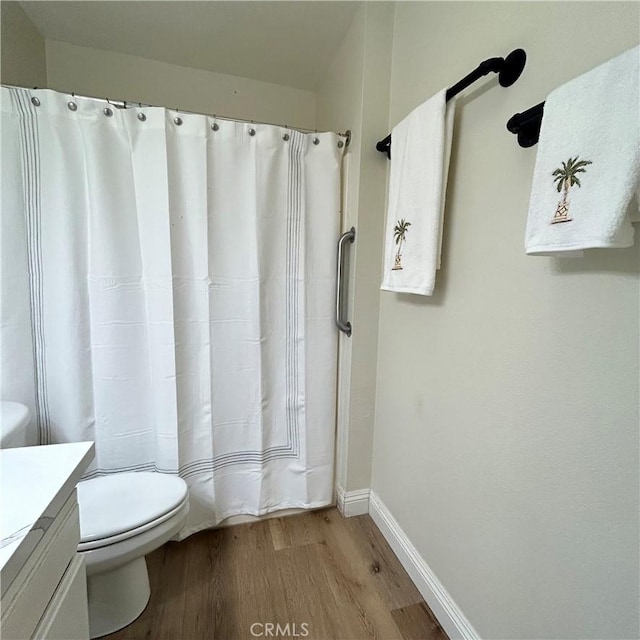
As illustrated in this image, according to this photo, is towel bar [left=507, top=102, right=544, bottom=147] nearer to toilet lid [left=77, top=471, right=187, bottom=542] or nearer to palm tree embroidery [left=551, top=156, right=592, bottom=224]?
palm tree embroidery [left=551, top=156, right=592, bottom=224]

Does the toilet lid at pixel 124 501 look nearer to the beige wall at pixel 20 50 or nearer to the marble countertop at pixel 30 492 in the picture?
the marble countertop at pixel 30 492

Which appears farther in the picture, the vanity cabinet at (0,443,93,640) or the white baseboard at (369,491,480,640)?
the white baseboard at (369,491,480,640)

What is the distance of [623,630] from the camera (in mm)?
675

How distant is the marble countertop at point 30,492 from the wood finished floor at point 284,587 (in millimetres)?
858

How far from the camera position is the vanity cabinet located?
0.51 m

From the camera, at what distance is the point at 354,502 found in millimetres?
1703

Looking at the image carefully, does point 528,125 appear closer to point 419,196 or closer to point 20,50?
point 419,196

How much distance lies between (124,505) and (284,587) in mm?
688

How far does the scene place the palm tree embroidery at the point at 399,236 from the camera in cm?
119

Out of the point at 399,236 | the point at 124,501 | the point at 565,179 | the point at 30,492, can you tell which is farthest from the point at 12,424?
the point at 565,179

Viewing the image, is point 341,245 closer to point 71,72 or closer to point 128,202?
point 128,202

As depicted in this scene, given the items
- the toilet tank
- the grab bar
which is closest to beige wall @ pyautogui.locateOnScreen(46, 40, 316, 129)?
the grab bar

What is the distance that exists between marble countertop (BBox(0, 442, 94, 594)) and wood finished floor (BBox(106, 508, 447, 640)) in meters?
0.86

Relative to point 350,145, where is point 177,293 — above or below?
below
